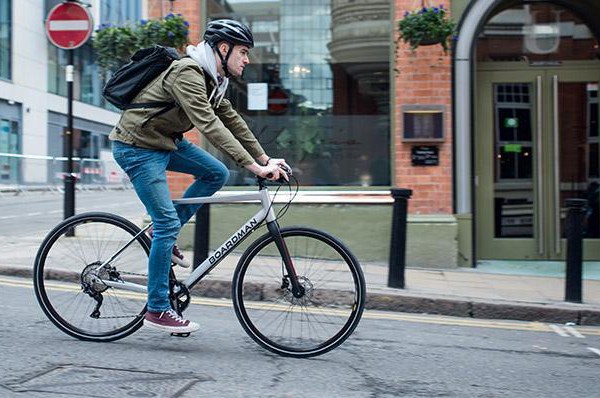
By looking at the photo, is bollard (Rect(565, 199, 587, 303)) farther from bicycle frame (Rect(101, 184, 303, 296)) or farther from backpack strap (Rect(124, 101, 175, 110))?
backpack strap (Rect(124, 101, 175, 110))

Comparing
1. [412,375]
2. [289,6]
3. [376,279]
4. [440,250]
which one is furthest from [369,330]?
[289,6]

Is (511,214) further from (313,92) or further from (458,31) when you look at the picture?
(313,92)

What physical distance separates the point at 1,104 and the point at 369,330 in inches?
1092

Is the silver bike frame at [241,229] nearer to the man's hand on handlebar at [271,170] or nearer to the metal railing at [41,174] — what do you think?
the man's hand on handlebar at [271,170]

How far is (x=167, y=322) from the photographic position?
148 inches

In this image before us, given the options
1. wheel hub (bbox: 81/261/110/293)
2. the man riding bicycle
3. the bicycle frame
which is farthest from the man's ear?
wheel hub (bbox: 81/261/110/293)

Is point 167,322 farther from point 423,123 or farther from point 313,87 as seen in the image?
point 313,87

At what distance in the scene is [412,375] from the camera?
145 inches

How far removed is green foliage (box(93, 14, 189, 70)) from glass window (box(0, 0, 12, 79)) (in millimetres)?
23750

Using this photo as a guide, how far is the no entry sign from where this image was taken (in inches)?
330

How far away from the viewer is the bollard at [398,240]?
6.03 metres

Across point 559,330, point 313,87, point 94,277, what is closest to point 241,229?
point 94,277

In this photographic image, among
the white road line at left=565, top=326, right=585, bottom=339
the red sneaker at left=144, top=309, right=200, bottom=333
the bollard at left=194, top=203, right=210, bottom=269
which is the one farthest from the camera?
the bollard at left=194, top=203, right=210, bottom=269

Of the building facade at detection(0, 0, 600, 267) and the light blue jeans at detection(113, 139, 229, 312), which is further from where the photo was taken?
the building facade at detection(0, 0, 600, 267)
